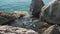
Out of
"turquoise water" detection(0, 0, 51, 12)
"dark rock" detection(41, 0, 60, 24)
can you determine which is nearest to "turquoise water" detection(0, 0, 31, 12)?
"turquoise water" detection(0, 0, 51, 12)

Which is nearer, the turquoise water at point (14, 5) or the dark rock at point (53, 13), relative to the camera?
the dark rock at point (53, 13)

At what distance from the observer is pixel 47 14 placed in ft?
54.0

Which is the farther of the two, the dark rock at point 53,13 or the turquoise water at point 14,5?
the turquoise water at point 14,5

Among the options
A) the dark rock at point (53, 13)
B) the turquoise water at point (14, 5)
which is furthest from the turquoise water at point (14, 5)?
the dark rock at point (53, 13)

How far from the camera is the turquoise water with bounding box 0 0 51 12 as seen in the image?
→ 22.6m

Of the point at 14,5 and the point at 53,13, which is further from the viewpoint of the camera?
the point at 14,5

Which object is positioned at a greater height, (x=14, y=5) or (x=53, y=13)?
(x=14, y=5)

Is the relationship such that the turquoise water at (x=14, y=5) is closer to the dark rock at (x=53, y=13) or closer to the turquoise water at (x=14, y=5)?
the turquoise water at (x=14, y=5)

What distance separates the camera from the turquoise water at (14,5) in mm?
22567

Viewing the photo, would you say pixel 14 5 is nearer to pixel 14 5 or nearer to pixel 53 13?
pixel 14 5

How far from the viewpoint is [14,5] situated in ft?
79.9

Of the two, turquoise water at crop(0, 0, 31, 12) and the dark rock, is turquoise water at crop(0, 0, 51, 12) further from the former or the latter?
the dark rock

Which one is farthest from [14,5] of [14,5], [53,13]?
[53,13]

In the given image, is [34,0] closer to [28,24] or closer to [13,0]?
[28,24]
